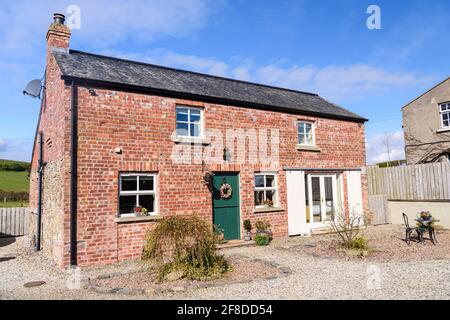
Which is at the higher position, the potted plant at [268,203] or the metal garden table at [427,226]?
the potted plant at [268,203]

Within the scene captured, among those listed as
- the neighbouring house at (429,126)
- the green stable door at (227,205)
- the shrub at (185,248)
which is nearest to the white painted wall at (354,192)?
the green stable door at (227,205)

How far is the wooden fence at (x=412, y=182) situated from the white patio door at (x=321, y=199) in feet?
11.4

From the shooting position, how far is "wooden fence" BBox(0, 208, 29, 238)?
54.1 ft

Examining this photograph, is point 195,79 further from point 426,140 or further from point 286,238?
point 426,140

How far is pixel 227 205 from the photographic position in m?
11.9

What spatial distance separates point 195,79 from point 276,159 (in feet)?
15.4

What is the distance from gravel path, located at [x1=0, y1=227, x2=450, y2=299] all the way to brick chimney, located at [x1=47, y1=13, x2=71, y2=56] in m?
7.17

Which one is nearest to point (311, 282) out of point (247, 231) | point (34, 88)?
point (247, 231)

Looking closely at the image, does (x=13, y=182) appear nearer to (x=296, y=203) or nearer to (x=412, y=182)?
(x=296, y=203)

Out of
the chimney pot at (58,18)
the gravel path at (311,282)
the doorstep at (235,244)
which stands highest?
the chimney pot at (58,18)

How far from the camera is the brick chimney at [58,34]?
36.6ft

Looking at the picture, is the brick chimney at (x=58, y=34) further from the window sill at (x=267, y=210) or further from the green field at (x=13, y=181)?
the green field at (x=13, y=181)

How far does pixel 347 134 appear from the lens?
15.8 m

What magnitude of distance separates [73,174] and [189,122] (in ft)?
13.8
